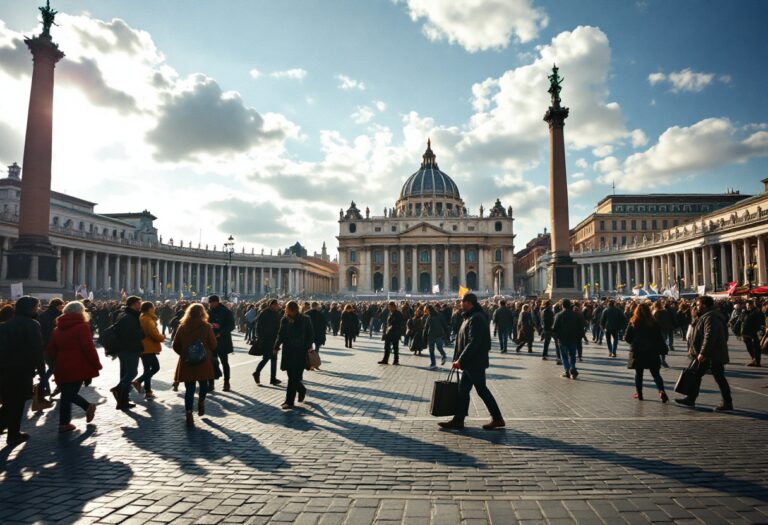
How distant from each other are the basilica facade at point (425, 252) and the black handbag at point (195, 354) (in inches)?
3472

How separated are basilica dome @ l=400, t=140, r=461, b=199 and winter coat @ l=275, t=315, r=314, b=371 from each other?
110438mm

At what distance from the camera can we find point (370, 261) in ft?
335

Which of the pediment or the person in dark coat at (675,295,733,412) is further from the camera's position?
the pediment

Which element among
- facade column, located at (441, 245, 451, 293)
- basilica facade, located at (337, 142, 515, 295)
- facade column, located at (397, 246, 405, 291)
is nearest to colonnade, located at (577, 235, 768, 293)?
basilica facade, located at (337, 142, 515, 295)

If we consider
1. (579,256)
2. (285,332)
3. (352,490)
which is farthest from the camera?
(579,256)

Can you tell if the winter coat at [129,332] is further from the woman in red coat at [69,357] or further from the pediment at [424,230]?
the pediment at [424,230]

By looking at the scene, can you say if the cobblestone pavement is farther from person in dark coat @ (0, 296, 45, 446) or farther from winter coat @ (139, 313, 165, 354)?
winter coat @ (139, 313, 165, 354)

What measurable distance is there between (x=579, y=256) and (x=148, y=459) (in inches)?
3354

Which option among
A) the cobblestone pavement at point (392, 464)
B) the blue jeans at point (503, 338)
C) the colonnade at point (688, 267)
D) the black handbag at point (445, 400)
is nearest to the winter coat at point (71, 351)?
the cobblestone pavement at point (392, 464)

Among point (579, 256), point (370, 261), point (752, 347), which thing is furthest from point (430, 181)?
point (752, 347)

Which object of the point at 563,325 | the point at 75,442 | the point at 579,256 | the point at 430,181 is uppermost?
the point at 430,181

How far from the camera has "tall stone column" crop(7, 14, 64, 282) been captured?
31.5 m

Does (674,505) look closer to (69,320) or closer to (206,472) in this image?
(206,472)

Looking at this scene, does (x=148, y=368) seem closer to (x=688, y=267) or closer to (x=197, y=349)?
(x=197, y=349)
